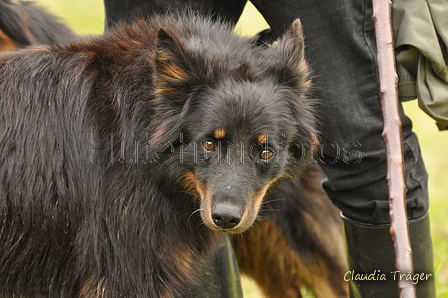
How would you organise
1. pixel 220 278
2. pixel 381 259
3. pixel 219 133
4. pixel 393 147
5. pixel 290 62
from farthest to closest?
pixel 220 278, pixel 381 259, pixel 290 62, pixel 219 133, pixel 393 147

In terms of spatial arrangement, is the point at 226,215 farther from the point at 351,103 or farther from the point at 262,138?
the point at 351,103

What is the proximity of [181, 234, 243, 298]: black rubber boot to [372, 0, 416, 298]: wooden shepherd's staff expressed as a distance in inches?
70.2

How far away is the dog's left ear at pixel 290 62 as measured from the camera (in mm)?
2867

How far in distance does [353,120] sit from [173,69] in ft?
3.31

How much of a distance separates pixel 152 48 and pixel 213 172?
2.60 ft

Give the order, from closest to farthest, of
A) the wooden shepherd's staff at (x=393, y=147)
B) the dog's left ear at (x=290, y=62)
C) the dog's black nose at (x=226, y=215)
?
the wooden shepherd's staff at (x=393, y=147)
the dog's black nose at (x=226, y=215)
the dog's left ear at (x=290, y=62)

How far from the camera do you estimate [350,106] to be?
2.79m

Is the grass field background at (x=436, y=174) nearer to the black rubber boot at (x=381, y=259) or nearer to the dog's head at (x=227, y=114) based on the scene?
the dog's head at (x=227, y=114)

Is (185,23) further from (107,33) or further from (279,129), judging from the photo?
(279,129)

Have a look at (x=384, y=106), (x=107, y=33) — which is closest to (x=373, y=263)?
(x=384, y=106)

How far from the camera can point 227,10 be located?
343cm

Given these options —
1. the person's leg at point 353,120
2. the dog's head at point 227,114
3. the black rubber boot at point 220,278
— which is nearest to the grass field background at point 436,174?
the dog's head at point 227,114

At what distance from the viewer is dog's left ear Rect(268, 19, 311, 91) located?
2.87 m

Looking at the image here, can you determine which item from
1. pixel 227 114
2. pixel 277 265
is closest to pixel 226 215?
pixel 227 114
